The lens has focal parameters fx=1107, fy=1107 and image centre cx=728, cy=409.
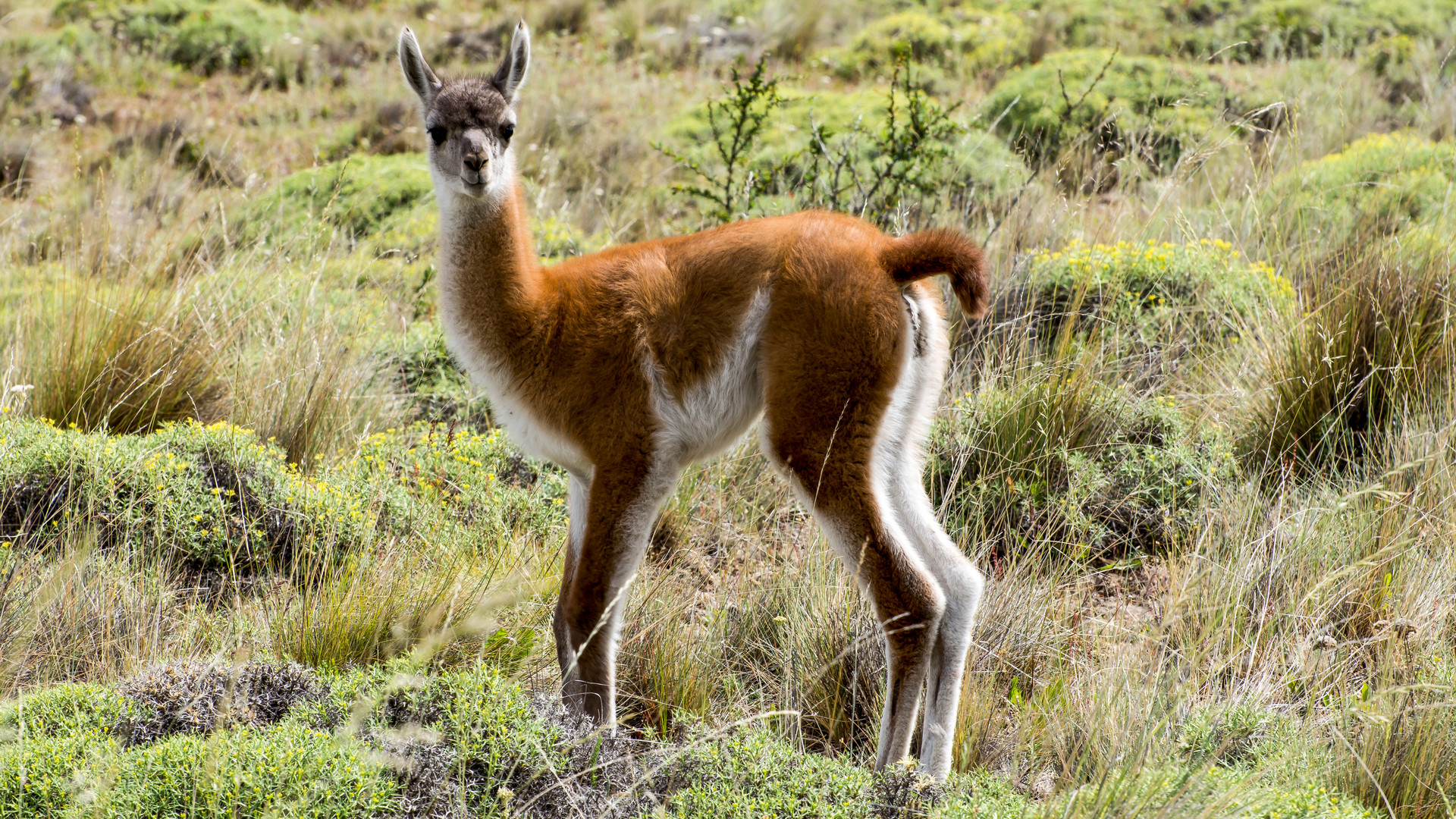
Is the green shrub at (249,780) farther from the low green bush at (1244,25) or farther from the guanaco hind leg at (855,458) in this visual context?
the low green bush at (1244,25)

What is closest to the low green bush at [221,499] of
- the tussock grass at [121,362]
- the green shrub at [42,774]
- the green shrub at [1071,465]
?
the tussock grass at [121,362]

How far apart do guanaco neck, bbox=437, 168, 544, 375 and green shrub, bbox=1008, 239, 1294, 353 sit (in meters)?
3.14

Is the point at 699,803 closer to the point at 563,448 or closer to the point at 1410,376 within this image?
the point at 563,448

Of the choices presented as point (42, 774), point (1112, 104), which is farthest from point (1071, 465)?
point (1112, 104)

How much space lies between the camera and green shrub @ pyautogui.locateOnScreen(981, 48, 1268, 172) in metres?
9.12

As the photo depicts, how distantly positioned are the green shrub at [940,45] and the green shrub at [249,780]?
11149 millimetres

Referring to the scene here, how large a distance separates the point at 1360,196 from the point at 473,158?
6.16 metres

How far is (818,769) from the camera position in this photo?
3152mm

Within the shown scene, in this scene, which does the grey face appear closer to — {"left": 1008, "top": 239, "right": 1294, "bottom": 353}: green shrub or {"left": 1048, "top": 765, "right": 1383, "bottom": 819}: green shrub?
{"left": 1048, "top": 765, "right": 1383, "bottom": 819}: green shrub

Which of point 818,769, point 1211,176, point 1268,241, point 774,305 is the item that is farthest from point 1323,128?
point 818,769

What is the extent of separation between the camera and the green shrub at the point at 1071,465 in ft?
16.0

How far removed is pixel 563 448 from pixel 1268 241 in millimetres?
5385

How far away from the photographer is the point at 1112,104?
380 inches

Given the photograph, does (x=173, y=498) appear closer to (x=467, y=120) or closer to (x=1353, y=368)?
(x=467, y=120)
